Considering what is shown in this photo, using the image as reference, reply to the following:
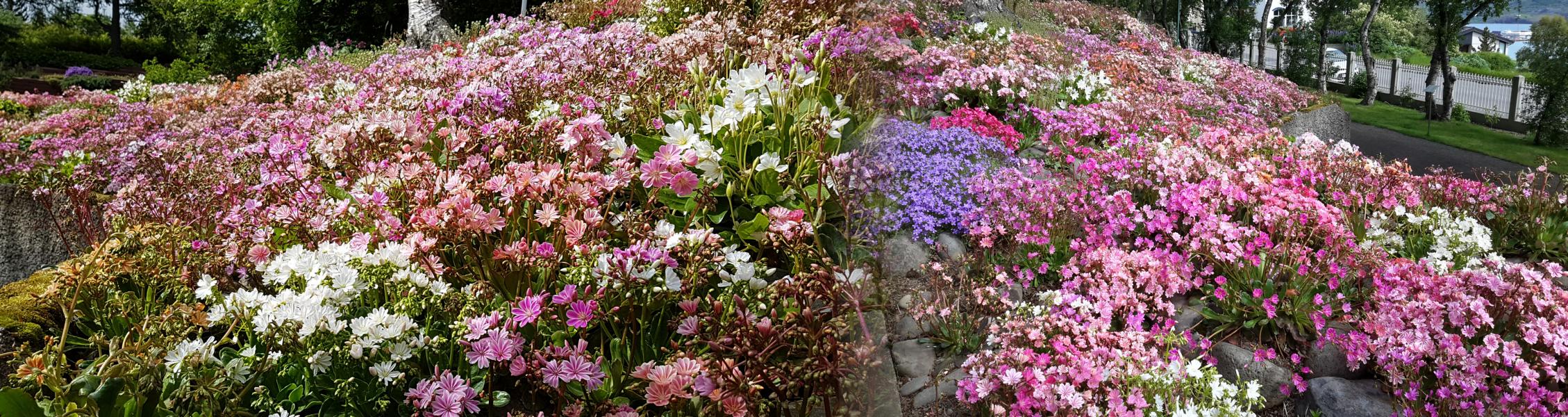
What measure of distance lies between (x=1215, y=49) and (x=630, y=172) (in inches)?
94.5

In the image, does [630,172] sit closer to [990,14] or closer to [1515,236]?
[990,14]

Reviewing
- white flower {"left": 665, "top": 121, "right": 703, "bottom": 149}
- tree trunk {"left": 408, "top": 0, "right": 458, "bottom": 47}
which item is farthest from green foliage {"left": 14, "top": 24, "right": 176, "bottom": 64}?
white flower {"left": 665, "top": 121, "right": 703, "bottom": 149}

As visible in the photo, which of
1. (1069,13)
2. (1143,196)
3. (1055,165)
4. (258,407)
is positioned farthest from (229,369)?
(1069,13)

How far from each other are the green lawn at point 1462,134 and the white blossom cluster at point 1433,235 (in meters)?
0.23

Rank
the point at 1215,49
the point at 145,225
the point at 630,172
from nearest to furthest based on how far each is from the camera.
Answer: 1. the point at 630,172
2. the point at 145,225
3. the point at 1215,49

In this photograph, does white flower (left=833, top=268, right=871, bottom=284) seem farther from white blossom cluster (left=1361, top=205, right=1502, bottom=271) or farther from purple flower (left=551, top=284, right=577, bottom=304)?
white blossom cluster (left=1361, top=205, right=1502, bottom=271)

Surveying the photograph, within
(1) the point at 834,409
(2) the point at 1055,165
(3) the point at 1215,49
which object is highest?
(3) the point at 1215,49

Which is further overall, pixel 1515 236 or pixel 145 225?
pixel 145 225

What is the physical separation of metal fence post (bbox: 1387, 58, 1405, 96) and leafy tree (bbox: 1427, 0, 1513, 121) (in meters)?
0.10

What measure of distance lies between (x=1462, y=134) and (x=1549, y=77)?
352mm

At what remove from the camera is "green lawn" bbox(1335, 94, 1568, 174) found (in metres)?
2.38

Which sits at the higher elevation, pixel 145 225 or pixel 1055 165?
pixel 1055 165

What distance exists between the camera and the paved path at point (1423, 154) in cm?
249

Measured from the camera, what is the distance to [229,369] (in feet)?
6.58
